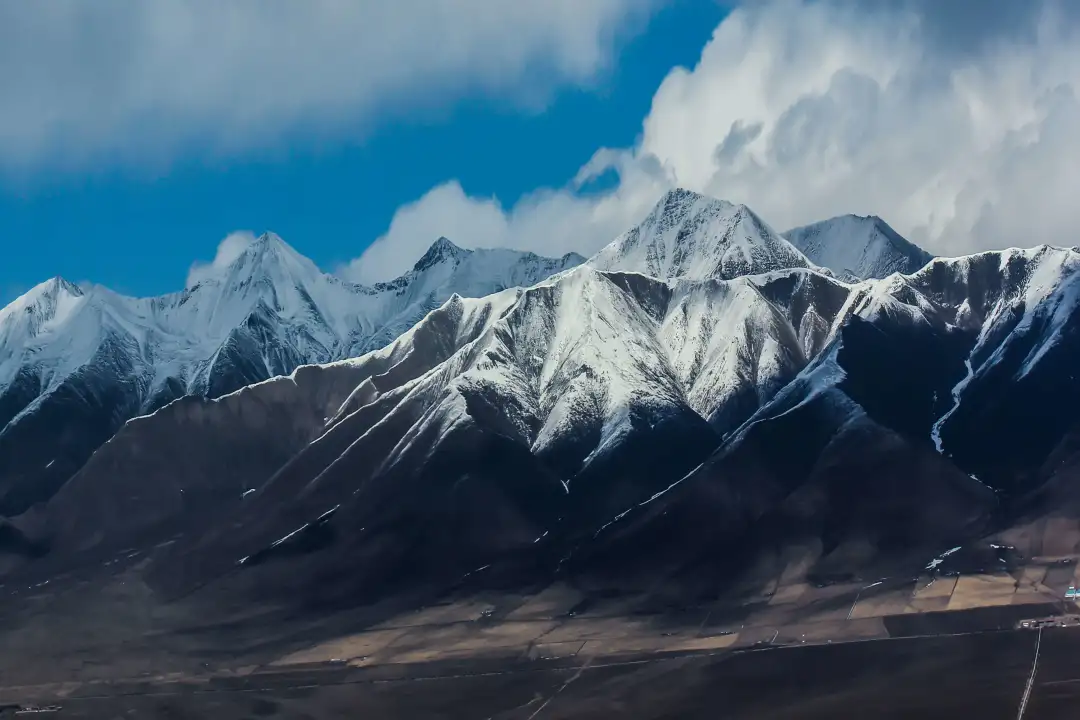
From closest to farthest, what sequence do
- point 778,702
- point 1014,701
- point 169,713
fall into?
point 1014,701, point 778,702, point 169,713

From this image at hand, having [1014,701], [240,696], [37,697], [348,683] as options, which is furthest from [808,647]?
[37,697]

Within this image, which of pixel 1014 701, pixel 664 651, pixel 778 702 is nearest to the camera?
pixel 1014 701

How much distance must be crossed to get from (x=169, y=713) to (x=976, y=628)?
111m

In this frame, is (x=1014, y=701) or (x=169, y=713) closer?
(x=1014, y=701)

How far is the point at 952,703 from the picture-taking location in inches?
5925

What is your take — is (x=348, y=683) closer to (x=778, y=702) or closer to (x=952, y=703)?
(x=778, y=702)

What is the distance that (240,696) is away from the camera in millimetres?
187625

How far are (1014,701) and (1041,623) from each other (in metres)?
40.0

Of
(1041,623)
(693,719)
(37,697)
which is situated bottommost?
(1041,623)

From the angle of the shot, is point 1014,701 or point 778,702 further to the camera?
point 778,702

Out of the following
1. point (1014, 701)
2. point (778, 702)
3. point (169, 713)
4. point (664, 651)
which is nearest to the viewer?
point (1014, 701)

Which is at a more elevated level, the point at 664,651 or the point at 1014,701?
the point at 664,651

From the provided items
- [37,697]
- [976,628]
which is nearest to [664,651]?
[976,628]

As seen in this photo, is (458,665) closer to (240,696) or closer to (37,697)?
(240,696)
